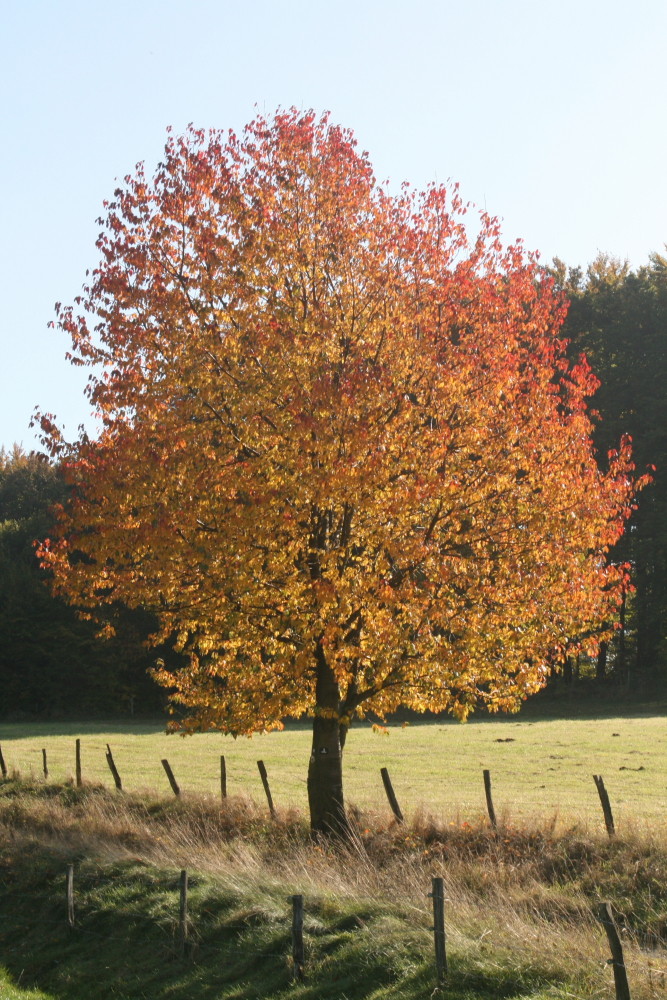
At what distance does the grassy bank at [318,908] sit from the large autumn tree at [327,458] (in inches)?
90.4

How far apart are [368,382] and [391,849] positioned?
8322 mm

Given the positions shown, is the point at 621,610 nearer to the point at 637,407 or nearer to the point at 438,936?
the point at 637,407

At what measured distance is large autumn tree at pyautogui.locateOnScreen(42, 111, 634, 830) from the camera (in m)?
15.1

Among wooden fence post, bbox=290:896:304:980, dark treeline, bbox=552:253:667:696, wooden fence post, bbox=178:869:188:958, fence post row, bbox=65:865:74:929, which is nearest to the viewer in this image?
wooden fence post, bbox=290:896:304:980

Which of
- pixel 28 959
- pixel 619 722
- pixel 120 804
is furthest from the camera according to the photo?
pixel 619 722

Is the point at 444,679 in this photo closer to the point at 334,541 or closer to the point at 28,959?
the point at 334,541

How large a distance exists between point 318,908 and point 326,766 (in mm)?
5493

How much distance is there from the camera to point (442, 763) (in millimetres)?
31922

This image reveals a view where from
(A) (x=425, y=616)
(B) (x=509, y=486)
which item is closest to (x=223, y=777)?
(A) (x=425, y=616)

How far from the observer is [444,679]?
15.6 meters

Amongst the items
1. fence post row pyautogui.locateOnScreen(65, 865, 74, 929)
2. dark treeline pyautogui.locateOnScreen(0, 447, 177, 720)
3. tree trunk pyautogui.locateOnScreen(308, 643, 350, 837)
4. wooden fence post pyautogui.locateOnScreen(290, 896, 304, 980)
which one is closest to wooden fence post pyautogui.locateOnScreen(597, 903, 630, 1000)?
wooden fence post pyautogui.locateOnScreen(290, 896, 304, 980)

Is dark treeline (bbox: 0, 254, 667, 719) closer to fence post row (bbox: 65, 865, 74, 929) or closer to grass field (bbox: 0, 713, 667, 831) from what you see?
grass field (bbox: 0, 713, 667, 831)

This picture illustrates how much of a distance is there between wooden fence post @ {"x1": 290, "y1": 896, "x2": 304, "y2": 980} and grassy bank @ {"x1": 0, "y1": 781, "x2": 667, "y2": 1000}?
0.12 meters

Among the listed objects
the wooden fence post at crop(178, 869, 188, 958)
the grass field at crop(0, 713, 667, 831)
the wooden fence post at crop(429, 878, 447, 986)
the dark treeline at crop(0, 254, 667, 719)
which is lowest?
the grass field at crop(0, 713, 667, 831)
